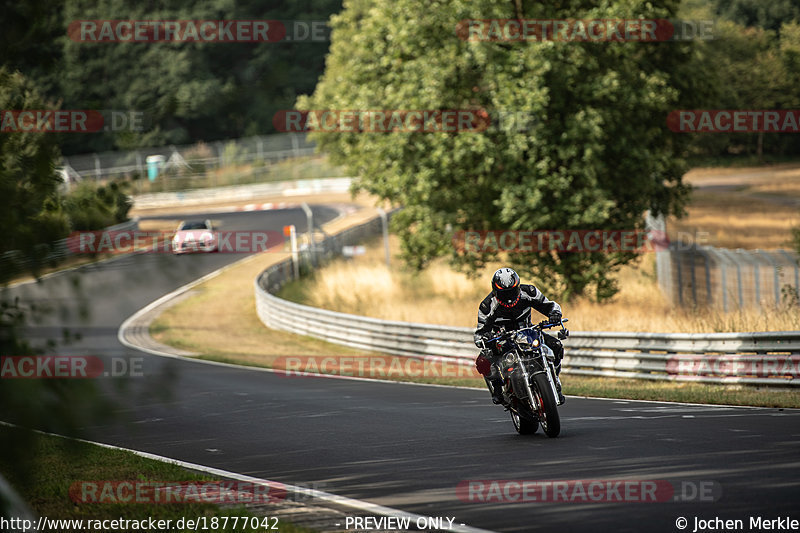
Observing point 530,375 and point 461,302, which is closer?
point 530,375

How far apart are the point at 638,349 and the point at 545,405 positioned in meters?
8.69

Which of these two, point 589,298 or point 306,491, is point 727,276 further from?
point 306,491

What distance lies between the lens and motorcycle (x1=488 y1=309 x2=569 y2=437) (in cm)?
932

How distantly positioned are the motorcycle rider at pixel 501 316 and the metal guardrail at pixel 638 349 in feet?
5.04

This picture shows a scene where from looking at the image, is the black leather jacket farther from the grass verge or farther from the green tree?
the green tree

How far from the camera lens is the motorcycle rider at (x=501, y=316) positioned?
9.75 metres

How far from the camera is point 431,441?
401 inches

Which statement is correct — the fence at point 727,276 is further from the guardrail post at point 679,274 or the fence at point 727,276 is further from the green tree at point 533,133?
the green tree at point 533,133

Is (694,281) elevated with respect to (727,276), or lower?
lower

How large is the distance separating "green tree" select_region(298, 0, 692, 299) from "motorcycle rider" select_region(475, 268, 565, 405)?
14443mm

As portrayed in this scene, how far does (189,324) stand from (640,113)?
15.2 meters

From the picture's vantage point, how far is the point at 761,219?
48125 mm

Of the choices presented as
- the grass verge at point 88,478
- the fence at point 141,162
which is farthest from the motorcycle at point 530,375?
the fence at point 141,162

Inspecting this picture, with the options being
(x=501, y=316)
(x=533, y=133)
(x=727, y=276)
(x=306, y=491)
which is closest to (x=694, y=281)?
(x=727, y=276)
